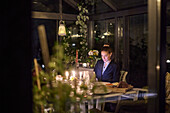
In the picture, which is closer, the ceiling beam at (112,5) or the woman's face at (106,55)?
the woman's face at (106,55)

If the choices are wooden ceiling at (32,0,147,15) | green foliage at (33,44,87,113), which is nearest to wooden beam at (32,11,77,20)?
wooden ceiling at (32,0,147,15)

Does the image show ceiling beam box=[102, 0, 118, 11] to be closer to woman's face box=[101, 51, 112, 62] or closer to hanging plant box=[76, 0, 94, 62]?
hanging plant box=[76, 0, 94, 62]

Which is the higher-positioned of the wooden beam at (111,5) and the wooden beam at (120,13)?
the wooden beam at (111,5)

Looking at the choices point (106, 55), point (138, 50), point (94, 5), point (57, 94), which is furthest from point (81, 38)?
point (57, 94)

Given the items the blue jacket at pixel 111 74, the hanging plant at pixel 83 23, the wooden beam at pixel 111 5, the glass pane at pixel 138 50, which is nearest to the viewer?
the blue jacket at pixel 111 74

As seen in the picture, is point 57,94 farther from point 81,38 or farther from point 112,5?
point 81,38

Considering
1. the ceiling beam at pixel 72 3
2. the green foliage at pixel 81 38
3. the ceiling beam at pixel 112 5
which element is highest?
the ceiling beam at pixel 72 3

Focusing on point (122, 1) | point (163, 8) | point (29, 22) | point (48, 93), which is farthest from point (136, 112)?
point (122, 1)

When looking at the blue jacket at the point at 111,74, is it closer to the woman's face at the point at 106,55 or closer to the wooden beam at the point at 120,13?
the woman's face at the point at 106,55

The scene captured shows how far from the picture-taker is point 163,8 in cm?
195

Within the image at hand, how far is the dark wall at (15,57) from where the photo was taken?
1031 mm

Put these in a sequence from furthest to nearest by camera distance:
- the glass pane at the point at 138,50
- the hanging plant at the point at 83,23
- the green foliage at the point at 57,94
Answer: the hanging plant at the point at 83,23 < the glass pane at the point at 138,50 < the green foliage at the point at 57,94

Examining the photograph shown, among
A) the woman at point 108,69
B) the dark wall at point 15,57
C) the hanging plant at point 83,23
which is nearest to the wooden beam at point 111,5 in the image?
the hanging plant at point 83,23

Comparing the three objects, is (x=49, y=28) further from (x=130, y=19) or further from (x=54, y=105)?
(x=54, y=105)
